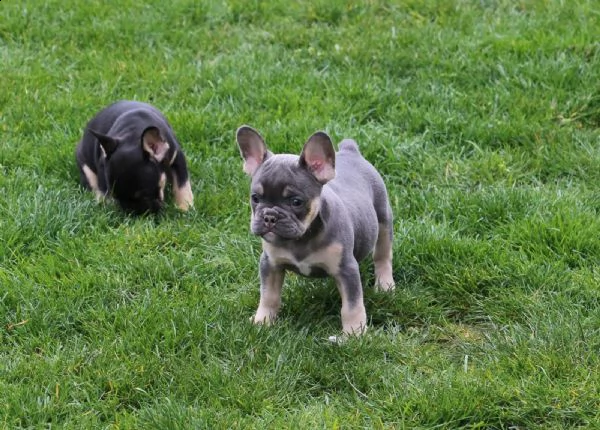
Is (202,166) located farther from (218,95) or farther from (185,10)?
(185,10)

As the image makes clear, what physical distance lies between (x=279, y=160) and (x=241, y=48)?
4.17 meters

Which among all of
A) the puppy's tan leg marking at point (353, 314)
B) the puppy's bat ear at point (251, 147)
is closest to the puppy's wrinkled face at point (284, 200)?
the puppy's bat ear at point (251, 147)

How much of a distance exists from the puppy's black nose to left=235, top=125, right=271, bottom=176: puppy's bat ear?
403 millimetres

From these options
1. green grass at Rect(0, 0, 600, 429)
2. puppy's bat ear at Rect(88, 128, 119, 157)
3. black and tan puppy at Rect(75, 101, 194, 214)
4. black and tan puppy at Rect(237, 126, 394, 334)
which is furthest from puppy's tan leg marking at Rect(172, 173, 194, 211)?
black and tan puppy at Rect(237, 126, 394, 334)

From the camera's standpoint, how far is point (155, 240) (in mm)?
6352

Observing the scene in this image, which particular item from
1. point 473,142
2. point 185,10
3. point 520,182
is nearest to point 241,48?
point 185,10

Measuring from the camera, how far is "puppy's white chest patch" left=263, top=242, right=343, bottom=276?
5.11 m

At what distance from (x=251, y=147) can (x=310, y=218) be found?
0.52m

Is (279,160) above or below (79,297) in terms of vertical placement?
above

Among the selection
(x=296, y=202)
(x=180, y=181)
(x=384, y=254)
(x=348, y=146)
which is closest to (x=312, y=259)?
(x=296, y=202)

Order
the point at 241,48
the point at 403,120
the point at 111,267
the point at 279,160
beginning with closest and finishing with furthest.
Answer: the point at 279,160
the point at 111,267
the point at 403,120
the point at 241,48

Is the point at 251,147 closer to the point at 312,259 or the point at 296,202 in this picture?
the point at 296,202

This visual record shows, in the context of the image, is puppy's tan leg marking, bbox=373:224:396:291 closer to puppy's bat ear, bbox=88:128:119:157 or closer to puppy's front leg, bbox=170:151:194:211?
puppy's front leg, bbox=170:151:194:211

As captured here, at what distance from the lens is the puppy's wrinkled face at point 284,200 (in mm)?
4859
